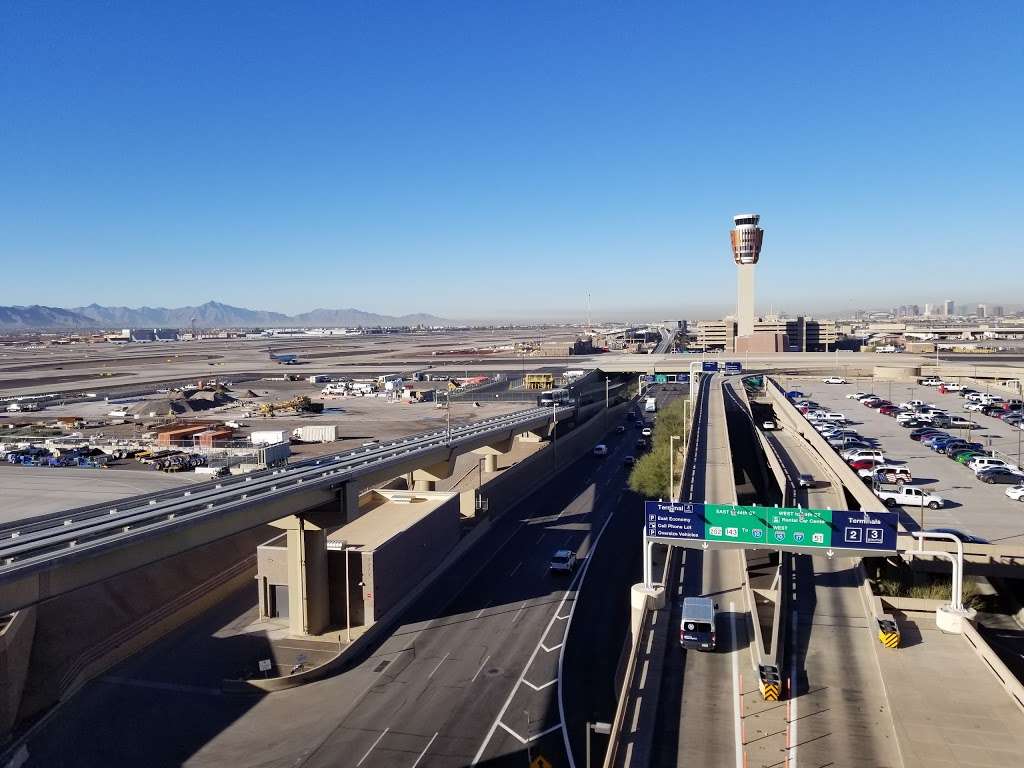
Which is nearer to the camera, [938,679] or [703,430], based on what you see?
[938,679]

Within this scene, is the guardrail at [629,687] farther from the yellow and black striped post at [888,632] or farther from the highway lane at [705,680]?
the yellow and black striped post at [888,632]

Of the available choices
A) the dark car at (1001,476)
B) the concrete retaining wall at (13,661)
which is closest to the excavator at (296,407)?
the concrete retaining wall at (13,661)

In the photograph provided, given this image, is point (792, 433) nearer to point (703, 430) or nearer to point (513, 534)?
point (703, 430)

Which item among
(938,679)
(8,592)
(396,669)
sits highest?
(8,592)

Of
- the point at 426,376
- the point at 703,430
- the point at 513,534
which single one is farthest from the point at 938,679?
the point at 426,376

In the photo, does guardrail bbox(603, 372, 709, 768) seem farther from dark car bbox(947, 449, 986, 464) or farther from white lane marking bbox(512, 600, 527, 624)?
dark car bbox(947, 449, 986, 464)

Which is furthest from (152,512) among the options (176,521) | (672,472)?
(672,472)
